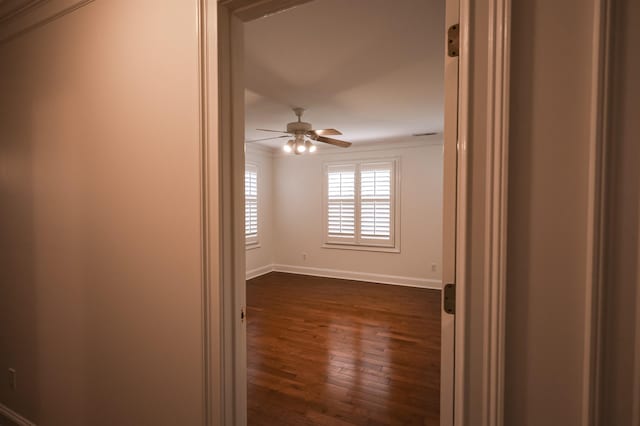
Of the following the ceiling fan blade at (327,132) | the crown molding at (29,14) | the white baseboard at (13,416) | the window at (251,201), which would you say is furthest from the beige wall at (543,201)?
the window at (251,201)

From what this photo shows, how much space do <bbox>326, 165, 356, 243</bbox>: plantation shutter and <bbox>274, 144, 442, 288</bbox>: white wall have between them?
180 millimetres

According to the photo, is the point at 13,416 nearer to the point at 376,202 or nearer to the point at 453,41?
the point at 453,41

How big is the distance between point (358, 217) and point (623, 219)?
4592mm

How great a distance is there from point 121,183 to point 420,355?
8.85ft

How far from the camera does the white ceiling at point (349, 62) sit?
1617mm

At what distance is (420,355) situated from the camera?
8.66 ft

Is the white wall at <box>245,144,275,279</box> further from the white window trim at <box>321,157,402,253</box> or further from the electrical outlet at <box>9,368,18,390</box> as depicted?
the electrical outlet at <box>9,368,18,390</box>

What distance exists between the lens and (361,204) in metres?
5.16

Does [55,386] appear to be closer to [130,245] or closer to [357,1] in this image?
[130,245]

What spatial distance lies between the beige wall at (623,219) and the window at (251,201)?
4847 mm

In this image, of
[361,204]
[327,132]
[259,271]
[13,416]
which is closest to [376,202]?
[361,204]

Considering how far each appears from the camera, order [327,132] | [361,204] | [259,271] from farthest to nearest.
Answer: [259,271] < [361,204] < [327,132]

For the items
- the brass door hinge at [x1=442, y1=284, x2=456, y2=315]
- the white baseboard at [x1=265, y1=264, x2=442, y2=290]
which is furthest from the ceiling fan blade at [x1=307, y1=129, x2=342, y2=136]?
the white baseboard at [x1=265, y1=264, x2=442, y2=290]

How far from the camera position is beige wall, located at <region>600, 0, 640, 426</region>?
59cm
